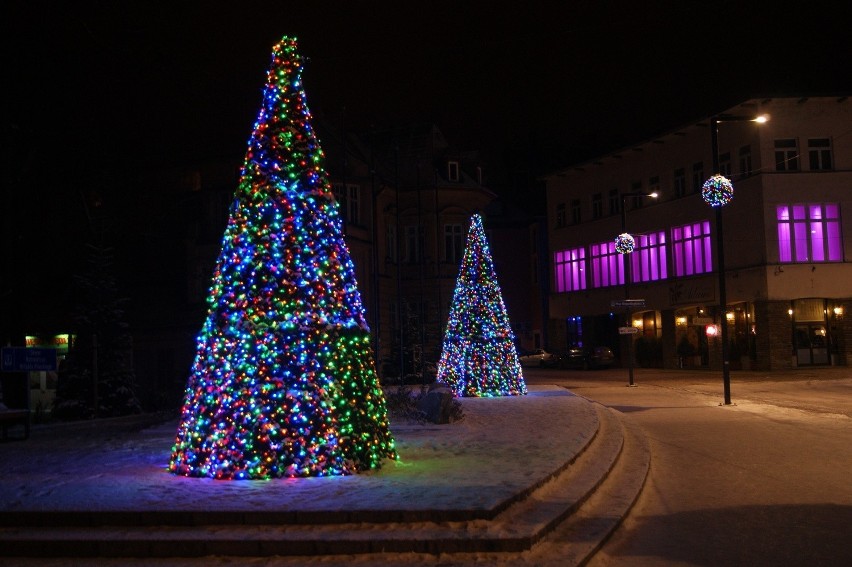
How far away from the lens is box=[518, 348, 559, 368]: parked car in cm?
5300

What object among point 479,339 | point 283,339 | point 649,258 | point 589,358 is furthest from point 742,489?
point 649,258

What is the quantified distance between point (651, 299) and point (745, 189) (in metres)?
10.1

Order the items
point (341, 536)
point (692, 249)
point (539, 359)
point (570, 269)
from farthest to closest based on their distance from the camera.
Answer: point (570, 269) < point (539, 359) < point (692, 249) < point (341, 536)

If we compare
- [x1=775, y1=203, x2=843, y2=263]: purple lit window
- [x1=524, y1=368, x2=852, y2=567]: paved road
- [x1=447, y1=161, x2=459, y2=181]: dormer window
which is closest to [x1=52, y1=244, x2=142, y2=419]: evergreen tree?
[x1=524, y1=368, x2=852, y2=567]: paved road

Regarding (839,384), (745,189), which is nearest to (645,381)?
(839,384)

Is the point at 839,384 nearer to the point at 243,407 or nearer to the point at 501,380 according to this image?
the point at 501,380

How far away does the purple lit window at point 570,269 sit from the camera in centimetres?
5684

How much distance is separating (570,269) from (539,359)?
6587mm

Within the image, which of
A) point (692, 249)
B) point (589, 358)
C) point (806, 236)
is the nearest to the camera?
point (806, 236)

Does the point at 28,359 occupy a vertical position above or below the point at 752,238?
below

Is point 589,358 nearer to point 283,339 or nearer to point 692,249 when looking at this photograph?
point 692,249

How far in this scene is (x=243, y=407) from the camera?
9953 mm

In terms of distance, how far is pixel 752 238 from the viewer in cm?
4234

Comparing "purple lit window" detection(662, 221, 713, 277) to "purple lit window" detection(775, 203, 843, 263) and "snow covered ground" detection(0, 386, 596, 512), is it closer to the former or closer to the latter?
"purple lit window" detection(775, 203, 843, 263)
